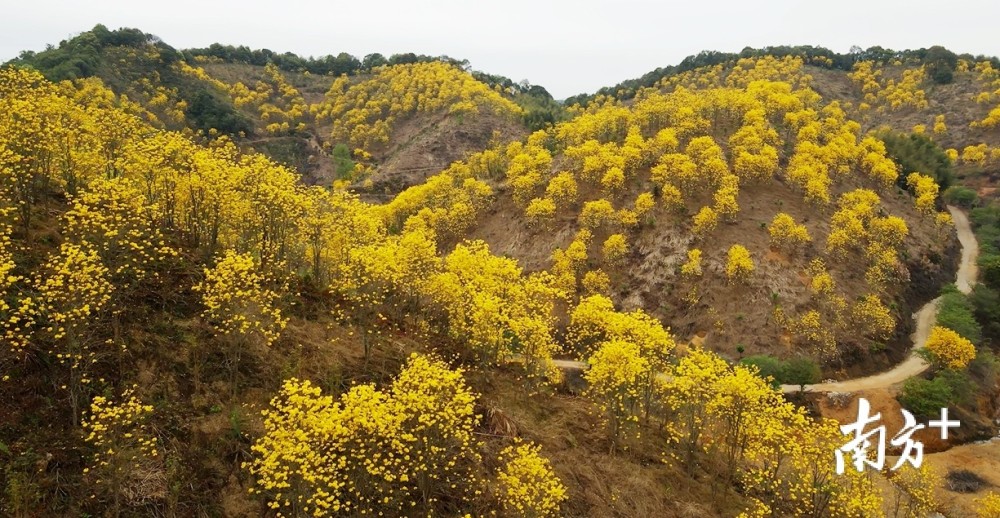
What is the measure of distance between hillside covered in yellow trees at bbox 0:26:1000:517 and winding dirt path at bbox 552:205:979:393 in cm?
63

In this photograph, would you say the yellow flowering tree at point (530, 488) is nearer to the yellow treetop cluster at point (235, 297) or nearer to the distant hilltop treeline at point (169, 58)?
the yellow treetop cluster at point (235, 297)

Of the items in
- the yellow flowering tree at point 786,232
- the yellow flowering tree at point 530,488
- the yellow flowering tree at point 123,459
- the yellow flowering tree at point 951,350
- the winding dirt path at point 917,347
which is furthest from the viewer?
the yellow flowering tree at point 786,232

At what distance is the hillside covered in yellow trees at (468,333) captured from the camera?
60.0 ft

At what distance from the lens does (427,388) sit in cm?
1905

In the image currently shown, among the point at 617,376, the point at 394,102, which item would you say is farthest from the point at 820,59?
the point at 617,376

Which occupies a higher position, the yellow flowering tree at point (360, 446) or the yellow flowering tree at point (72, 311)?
the yellow flowering tree at point (72, 311)

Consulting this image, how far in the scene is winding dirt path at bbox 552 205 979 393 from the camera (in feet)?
171

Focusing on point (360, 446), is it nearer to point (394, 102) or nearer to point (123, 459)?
point (123, 459)

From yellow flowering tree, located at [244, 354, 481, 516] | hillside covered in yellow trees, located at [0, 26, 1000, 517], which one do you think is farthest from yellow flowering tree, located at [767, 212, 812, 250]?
yellow flowering tree, located at [244, 354, 481, 516]

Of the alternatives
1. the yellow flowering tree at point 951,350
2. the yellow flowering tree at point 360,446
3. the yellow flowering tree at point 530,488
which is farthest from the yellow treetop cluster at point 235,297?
the yellow flowering tree at point 951,350

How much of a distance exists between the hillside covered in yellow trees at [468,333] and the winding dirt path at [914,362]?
632 mm

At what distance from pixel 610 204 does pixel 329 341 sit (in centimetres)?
5229

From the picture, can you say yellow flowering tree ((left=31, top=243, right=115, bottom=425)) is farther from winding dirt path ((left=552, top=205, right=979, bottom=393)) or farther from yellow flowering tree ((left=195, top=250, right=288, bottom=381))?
winding dirt path ((left=552, top=205, right=979, bottom=393))

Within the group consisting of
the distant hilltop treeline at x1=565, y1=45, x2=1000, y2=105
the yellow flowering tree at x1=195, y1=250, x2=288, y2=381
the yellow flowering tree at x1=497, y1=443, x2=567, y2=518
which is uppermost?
the distant hilltop treeline at x1=565, y1=45, x2=1000, y2=105
